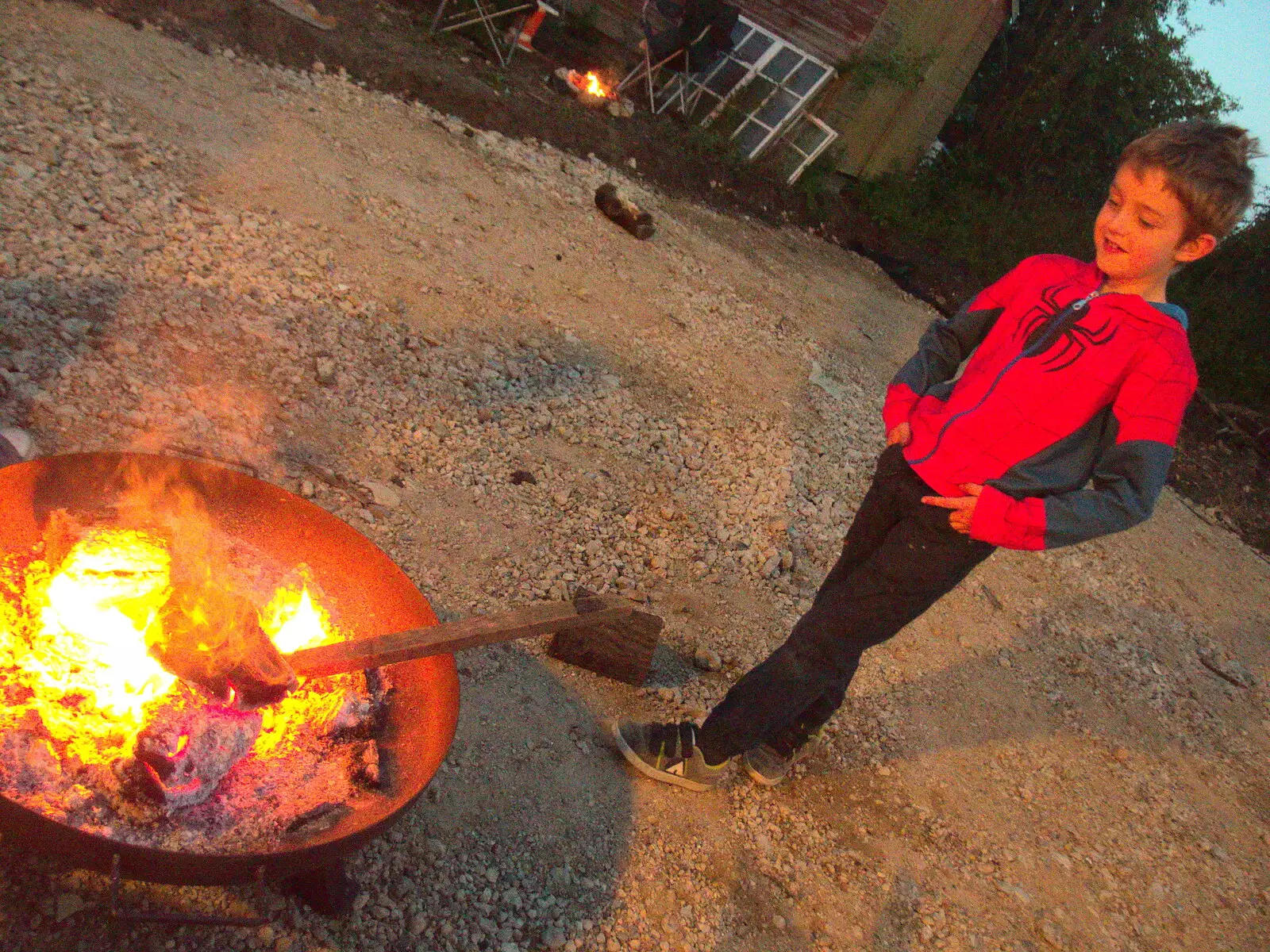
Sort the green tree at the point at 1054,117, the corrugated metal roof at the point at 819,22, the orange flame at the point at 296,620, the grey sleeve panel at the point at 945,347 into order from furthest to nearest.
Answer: the green tree at the point at 1054,117, the corrugated metal roof at the point at 819,22, the grey sleeve panel at the point at 945,347, the orange flame at the point at 296,620

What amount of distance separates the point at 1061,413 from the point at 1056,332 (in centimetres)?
22

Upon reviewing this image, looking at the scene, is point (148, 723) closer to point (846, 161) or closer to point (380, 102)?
point (380, 102)

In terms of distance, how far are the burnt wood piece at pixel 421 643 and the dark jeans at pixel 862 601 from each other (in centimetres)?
86

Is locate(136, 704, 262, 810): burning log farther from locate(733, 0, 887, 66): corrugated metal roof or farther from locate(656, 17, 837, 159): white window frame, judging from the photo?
locate(733, 0, 887, 66): corrugated metal roof

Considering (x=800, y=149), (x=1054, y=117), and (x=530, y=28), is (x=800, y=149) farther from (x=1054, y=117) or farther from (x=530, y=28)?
(x=1054, y=117)

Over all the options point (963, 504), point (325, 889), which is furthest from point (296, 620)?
point (963, 504)

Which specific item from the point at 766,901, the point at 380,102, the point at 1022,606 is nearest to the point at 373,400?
the point at 766,901

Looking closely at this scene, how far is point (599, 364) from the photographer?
5.32m

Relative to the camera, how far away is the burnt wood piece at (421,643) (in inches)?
74.5

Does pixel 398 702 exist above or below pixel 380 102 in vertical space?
above

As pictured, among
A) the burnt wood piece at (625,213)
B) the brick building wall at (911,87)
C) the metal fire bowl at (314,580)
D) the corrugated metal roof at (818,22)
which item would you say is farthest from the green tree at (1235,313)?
the metal fire bowl at (314,580)

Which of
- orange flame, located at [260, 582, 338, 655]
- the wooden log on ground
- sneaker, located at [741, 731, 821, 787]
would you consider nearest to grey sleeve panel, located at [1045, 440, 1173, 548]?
sneaker, located at [741, 731, 821, 787]

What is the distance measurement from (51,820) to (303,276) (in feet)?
11.9

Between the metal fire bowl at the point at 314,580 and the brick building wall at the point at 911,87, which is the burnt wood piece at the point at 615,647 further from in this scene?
the brick building wall at the point at 911,87
